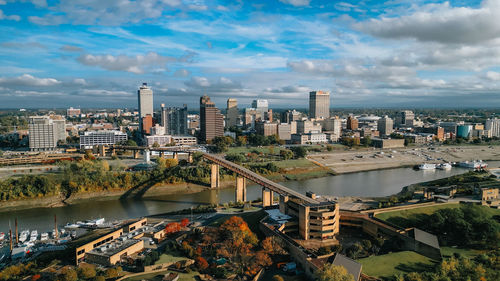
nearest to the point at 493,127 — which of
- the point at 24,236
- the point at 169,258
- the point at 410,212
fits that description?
the point at 410,212

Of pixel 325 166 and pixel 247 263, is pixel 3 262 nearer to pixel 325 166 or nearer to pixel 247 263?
pixel 247 263

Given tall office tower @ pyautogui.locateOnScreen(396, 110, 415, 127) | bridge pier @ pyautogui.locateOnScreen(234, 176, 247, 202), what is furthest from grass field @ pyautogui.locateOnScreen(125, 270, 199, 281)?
tall office tower @ pyautogui.locateOnScreen(396, 110, 415, 127)

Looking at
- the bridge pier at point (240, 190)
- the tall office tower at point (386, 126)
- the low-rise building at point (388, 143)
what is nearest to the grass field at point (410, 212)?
the bridge pier at point (240, 190)

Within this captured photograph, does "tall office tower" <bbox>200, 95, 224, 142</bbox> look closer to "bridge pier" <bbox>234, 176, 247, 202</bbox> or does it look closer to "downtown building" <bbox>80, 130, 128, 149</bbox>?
"downtown building" <bbox>80, 130, 128, 149</bbox>

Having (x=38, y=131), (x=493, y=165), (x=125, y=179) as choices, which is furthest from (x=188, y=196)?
(x=493, y=165)

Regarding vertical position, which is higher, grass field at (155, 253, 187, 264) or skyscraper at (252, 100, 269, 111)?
skyscraper at (252, 100, 269, 111)

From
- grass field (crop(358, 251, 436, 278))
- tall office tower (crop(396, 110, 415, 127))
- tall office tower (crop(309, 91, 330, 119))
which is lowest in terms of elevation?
grass field (crop(358, 251, 436, 278))

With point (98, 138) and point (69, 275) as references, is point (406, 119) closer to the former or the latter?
point (98, 138)
